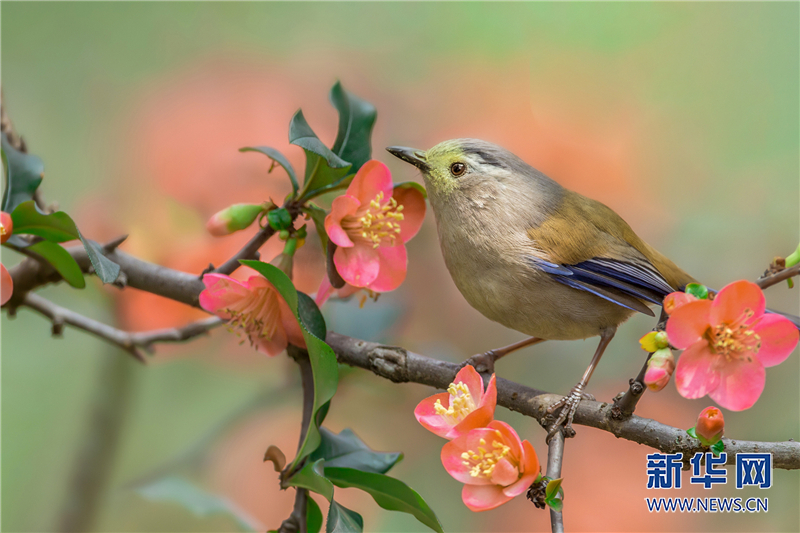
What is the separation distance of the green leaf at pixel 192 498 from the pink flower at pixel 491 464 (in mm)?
752

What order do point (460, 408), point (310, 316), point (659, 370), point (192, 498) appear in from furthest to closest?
point (192, 498) → point (310, 316) → point (460, 408) → point (659, 370)

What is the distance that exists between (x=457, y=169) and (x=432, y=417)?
15.1 inches

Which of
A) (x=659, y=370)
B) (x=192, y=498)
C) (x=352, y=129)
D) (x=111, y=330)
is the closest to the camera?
(x=659, y=370)

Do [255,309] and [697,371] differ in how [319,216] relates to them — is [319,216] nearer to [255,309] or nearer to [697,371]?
[255,309]

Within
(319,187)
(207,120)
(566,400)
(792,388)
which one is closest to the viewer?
(566,400)

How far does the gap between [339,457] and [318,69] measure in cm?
128

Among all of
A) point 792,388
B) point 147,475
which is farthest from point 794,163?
point 147,475

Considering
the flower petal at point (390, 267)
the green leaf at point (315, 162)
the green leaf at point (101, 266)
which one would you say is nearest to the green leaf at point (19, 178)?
the green leaf at point (101, 266)

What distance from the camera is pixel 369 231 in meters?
0.77

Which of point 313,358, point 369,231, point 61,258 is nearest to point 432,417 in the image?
point 313,358

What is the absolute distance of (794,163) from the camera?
160 centimetres

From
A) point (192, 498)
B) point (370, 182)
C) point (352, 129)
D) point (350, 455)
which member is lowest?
point (192, 498)

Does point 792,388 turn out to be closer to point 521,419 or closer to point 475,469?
point 521,419

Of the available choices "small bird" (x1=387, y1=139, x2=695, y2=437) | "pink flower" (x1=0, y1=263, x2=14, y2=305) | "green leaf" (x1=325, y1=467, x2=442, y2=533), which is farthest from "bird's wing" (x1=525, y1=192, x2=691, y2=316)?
"pink flower" (x1=0, y1=263, x2=14, y2=305)
